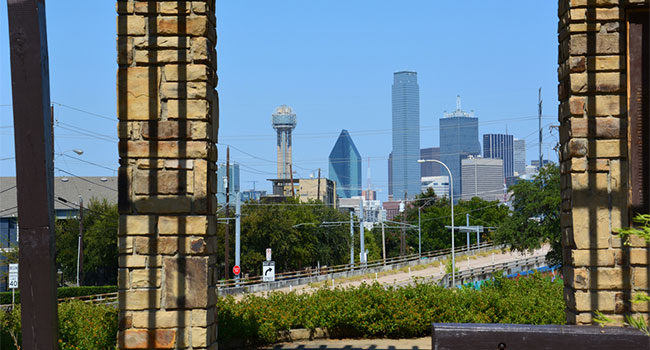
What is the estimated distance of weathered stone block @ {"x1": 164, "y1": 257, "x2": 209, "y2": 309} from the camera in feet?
27.2

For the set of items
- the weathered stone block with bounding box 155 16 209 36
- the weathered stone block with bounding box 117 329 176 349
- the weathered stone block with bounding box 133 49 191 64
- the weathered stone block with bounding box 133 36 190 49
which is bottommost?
the weathered stone block with bounding box 117 329 176 349

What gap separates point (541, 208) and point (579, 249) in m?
33.2

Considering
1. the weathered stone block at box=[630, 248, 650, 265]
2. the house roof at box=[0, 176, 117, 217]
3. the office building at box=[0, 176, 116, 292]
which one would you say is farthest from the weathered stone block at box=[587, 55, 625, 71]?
the house roof at box=[0, 176, 117, 217]

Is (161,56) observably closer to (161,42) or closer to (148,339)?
(161,42)

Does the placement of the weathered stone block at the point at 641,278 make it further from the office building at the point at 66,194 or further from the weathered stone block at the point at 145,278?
the office building at the point at 66,194

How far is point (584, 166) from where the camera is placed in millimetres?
8508

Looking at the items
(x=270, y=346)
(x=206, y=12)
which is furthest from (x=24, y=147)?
(x=270, y=346)

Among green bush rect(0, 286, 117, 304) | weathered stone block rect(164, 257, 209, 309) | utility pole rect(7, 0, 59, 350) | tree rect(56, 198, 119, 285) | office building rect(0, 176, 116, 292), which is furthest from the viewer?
office building rect(0, 176, 116, 292)

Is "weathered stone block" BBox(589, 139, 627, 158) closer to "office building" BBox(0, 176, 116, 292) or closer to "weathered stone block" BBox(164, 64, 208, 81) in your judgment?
"weathered stone block" BBox(164, 64, 208, 81)

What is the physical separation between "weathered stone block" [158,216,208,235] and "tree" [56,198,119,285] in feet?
143

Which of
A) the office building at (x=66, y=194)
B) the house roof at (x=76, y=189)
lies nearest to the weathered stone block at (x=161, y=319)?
the office building at (x=66, y=194)

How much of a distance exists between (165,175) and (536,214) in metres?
36.1

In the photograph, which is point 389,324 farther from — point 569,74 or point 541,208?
point 541,208

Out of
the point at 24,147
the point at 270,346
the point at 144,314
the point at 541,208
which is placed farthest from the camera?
the point at 541,208
